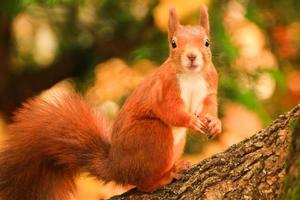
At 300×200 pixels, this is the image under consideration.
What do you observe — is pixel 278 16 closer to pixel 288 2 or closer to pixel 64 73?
pixel 288 2

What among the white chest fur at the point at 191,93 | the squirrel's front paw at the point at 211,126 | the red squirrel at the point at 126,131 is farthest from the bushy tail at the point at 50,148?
the squirrel's front paw at the point at 211,126

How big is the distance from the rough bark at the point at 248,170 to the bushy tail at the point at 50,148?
1.77 ft

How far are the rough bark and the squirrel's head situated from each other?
402 mm

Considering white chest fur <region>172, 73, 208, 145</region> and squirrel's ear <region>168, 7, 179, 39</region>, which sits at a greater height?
squirrel's ear <region>168, 7, 179, 39</region>

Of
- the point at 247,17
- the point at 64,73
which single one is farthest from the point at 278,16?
the point at 64,73

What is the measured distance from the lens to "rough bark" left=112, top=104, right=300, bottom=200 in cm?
316

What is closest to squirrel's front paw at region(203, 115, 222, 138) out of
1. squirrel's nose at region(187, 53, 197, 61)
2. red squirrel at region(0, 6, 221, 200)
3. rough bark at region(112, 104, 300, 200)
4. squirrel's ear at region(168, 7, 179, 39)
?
red squirrel at region(0, 6, 221, 200)

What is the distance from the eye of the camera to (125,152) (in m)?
3.56

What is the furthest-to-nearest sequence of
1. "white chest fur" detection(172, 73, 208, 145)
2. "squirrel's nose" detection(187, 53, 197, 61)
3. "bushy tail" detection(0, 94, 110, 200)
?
"bushy tail" detection(0, 94, 110, 200)
"white chest fur" detection(172, 73, 208, 145)
"squirrel's nose" detection(187, 53, 197, 61)

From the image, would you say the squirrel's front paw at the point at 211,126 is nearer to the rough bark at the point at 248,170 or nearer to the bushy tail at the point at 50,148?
the rough bark at the point at 248,170

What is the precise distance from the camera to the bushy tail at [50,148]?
379 cm

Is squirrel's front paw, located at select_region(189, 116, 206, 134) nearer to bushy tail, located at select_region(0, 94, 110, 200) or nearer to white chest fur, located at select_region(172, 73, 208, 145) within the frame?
white chest fur, located at select_region(172, 73, 208, 145)

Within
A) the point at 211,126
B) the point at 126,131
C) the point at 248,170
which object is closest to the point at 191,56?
the point at 211,126

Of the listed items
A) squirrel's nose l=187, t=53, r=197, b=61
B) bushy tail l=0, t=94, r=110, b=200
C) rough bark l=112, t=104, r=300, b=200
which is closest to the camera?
rough bark l=112, t=104, r=300, b=200
